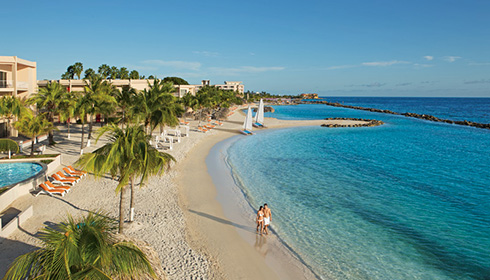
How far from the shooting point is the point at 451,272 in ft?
36.1

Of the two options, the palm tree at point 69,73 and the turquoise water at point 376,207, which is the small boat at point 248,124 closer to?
the turquoise water at point 376,207

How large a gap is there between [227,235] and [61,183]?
10.3 meters

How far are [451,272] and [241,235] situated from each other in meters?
8.26

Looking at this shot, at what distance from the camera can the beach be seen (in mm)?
10164

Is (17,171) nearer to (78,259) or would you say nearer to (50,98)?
(50,98)

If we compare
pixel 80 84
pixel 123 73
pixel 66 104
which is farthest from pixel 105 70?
pixel 66 104

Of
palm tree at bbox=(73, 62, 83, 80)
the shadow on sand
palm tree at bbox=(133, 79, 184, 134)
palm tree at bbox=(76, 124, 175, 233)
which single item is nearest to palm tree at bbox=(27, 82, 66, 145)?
palm tree at bbox=(133, 79, 184, 134)

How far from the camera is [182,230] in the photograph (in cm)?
1268

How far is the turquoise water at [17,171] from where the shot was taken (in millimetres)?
17281

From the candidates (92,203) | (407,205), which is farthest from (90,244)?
(407,205)

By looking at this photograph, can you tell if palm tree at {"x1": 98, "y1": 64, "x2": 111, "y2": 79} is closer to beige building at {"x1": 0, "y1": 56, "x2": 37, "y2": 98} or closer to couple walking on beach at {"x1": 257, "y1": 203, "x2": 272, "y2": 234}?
beige building at {"x1": 0, "y1": 56, "x2": 37, "y2": 98}

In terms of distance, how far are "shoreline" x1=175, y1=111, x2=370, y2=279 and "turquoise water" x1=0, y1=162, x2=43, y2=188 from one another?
917 cm

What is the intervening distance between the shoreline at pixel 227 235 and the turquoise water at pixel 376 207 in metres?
0.80

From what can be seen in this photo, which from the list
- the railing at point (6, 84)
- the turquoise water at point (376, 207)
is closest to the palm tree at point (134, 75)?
the railing at point (6, 84)
